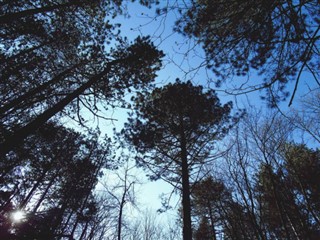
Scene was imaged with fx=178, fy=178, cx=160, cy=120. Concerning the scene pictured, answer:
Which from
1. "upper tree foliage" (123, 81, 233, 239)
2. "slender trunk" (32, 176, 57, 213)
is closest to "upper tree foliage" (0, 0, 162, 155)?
"upper tree foliage" (123, 81, 233, 239)

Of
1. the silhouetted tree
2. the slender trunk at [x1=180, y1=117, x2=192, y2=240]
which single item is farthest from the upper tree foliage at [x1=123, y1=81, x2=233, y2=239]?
the silhouetted tree

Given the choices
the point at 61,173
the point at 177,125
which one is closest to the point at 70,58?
the point at 177,125

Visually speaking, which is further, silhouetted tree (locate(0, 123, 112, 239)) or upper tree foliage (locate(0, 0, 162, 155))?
silhouetted tree (locate(0, 123, 112, 239))

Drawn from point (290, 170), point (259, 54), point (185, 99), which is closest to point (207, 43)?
point (259, 54)

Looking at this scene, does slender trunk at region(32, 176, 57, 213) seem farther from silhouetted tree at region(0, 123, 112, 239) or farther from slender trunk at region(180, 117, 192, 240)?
slender trunk at region(180, 117, 192, 240)

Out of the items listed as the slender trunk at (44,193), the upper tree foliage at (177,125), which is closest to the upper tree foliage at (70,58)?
the upper tree foliage at (177,125)

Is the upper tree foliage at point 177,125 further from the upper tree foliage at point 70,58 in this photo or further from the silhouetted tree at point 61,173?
the silhouetted tree at point 61,173

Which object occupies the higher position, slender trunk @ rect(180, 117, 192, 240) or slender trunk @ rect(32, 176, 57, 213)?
slender trunk @ rect(32, 176, 57, 213)

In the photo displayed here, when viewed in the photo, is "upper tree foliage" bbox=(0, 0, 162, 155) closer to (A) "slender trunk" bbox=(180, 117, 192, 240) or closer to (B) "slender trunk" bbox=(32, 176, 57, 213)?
(A) "slender trunk" bbox=(180, 117, 192, 240)

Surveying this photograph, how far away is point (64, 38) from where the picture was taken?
21.9 feet

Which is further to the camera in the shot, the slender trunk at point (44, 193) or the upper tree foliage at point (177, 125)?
the slender trunk at point (44, 193)

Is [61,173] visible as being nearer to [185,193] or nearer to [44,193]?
[44,193]

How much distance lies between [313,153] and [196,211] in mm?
11389

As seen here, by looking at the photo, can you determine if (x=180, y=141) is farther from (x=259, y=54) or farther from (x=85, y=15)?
(x=85, y=15)
